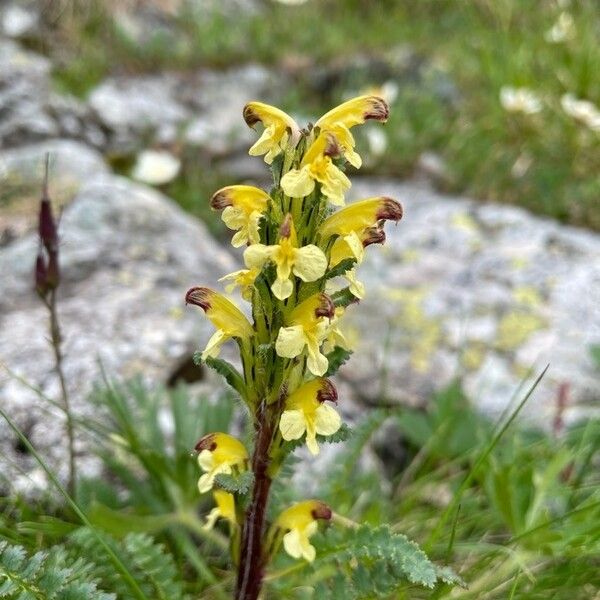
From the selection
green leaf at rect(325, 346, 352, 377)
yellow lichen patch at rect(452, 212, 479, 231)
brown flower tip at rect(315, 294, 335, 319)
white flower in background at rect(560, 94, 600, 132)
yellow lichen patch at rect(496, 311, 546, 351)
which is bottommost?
green leaf at rect(325, 346, 352, 377)

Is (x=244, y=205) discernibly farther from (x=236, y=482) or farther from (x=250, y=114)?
(x=236, y=482)

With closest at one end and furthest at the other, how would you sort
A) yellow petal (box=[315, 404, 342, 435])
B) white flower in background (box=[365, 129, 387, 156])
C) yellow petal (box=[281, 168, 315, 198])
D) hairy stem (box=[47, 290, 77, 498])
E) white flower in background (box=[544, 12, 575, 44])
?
yellow petal (box=[281, 168, 315, 198]) → yellow petal (box=[315, 404, 342, 435]) → hairy stem (box=[47, 290, 77, 498]) → white flower in background (box=[365, 129, 387, 156]) → white flower in background (box=[544, 12, 575, 44])

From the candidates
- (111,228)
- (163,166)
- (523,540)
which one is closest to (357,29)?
(163,166)

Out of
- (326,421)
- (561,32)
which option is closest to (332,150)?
(326,421)

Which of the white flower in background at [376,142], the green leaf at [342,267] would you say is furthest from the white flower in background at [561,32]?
the green leaf at [342,267]

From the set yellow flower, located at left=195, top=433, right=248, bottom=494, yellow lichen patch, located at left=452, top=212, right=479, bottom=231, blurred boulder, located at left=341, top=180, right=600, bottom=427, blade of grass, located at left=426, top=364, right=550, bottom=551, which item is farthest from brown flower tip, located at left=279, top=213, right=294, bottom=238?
yellow lichen patch, located at left=452, top=212, right=479, bottom=231

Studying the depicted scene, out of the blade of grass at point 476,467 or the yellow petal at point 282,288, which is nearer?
the yellow petal at point 282,288

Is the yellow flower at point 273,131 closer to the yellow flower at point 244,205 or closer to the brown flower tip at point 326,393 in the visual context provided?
the yellow flower at point 244,205

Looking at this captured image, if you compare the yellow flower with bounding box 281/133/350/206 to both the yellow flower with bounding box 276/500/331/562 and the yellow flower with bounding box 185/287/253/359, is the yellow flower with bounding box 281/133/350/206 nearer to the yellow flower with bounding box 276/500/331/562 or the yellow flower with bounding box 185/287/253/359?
the yellow flower with bounding box 185/287/253/359
